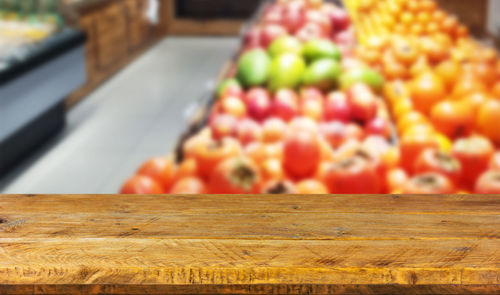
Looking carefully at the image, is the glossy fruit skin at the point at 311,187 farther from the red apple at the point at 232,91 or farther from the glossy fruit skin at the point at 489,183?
the red apple at the point at 232,91

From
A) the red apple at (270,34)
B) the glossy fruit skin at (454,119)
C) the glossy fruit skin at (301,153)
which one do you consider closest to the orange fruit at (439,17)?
the red apple at (270,34)

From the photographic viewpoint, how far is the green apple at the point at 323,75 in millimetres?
2348

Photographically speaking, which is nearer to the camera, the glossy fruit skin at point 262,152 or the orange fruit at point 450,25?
the glossy fruit skin at point 262,152

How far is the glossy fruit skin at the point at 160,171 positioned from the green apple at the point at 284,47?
128cm

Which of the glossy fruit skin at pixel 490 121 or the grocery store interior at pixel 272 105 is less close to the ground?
the glossy fruit skin at pixel 490 121

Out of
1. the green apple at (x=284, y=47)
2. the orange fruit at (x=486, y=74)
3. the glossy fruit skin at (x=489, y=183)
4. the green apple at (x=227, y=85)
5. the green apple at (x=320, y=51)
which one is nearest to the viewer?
the glossy fruit skin at (x=489, y=183)

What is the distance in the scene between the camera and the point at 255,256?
67cm

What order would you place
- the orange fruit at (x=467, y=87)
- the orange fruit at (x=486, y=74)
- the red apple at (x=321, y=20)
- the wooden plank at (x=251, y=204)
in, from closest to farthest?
1. the wooden plank at (x=251, y=204)
2. the orange fruit at (x=467, y=87)
3. the orange fruit at (x=486, y=74)
4. the red apple at (x=321, y=20)

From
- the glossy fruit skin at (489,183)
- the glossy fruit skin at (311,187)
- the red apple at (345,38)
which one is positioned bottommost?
the red apple at (345,38)

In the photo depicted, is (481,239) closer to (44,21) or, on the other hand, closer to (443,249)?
(443,249)

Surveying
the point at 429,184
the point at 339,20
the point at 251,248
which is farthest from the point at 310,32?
the point at 251,248

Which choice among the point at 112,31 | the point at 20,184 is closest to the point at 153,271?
the point at 20,184

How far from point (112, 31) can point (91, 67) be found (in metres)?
0.87

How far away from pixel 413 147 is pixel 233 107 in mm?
740
